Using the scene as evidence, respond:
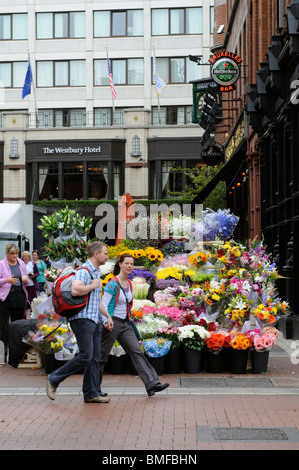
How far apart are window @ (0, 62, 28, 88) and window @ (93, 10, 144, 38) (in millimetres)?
5455

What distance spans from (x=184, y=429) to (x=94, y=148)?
4673 centimetres

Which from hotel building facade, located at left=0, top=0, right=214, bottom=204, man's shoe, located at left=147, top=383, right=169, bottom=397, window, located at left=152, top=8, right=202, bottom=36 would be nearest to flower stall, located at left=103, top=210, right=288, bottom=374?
man's shoe, located at left=147, top=383, right=169, bottom=397

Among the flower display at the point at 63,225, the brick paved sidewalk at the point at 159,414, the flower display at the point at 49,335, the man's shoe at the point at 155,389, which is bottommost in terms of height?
the brick paved sidewalk at the point at 159,414

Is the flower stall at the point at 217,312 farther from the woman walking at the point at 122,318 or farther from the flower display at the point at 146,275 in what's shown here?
the woman walking at the point at 122,318

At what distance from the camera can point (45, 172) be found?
181 ft

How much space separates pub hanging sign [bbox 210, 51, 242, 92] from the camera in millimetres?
26641

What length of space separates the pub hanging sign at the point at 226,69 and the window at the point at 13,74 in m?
33.0

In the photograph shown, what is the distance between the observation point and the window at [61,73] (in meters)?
57.7

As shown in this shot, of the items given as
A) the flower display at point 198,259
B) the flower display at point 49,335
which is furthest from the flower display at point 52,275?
the flower display at point 198,259

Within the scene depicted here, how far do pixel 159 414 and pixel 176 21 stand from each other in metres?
50.3

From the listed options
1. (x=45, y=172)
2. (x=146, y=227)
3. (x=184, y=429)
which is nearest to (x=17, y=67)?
(x=45, y=172)

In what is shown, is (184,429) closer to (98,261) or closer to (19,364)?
(98,261)

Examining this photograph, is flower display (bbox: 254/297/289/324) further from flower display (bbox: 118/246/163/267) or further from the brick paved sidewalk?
flower display (bbox: 118/246/163/267)

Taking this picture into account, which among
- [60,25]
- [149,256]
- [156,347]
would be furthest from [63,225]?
[60,25]
